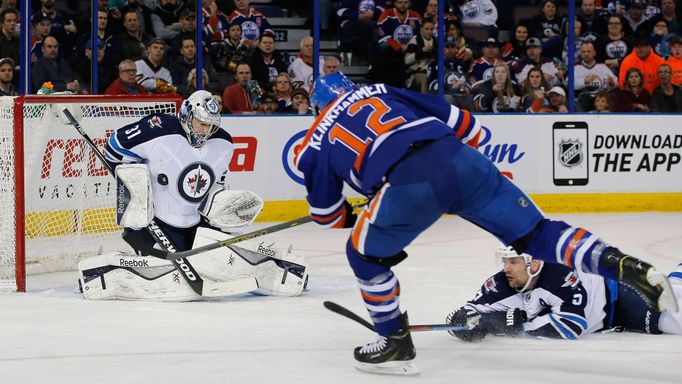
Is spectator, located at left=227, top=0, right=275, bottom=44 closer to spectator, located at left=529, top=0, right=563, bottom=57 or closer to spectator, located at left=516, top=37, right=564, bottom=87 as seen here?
spectator, located at left=516, top=37, right=564, bottom=87

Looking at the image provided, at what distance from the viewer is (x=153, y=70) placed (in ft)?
30.2

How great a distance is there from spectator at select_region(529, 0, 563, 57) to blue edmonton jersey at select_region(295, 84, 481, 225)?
257 inches

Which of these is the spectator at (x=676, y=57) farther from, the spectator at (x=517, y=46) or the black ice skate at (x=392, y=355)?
the black ice skate at (x=392, y=355)

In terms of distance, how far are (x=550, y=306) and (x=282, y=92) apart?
5.22 meters

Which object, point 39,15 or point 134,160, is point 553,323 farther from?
point 39,15

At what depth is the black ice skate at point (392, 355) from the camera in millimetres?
4215

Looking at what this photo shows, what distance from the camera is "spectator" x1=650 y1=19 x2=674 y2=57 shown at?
11023 mm

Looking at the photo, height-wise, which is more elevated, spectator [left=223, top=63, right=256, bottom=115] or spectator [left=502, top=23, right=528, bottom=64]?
spectator [left=502, top=23, right=528, bottom=64]

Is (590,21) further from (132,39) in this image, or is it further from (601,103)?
(132,39)

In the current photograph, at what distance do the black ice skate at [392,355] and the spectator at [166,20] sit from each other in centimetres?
557

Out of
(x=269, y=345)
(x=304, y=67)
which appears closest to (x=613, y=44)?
(x=304, y=67)

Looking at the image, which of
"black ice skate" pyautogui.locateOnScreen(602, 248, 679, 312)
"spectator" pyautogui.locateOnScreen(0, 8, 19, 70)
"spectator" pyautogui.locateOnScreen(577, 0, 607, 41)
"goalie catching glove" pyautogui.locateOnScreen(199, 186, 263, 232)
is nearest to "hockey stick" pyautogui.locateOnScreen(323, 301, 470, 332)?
"black ice skate" pyautogui.locateOnScreen(602, 248, 679, 312)

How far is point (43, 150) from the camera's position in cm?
674

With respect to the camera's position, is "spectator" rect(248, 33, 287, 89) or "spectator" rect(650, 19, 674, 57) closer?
"spectator" rect(248, 33, 287, 89)
